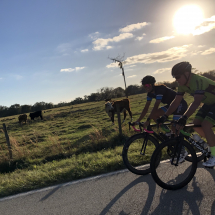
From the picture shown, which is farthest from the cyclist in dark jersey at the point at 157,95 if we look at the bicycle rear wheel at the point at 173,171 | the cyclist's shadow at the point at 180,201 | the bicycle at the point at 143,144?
the cyclist's shadow at the point at 180,201

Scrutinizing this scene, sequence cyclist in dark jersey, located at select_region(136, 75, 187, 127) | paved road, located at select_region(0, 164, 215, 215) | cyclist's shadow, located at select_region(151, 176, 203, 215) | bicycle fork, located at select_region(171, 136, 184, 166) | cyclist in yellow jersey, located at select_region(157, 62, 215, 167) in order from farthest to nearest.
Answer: cyclist in dark jersey, located at select_region(136, 75, 187, 127), bicycle fork, located at select_region(171, 136, 184, 166), cyclist in yellow jersey, located at select_region(157, 62, 215, 167), paved road, located at select_region(0, 164, 215, 215), cyclist's shadow, located at select_region(151, 176, 203, 215)

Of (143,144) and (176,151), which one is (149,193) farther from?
(143,144)

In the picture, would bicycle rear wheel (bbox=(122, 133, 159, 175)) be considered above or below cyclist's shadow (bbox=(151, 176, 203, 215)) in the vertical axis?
above

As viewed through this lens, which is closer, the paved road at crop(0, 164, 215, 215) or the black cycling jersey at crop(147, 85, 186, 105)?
the paved road at crop(0, 164, 215, 215)

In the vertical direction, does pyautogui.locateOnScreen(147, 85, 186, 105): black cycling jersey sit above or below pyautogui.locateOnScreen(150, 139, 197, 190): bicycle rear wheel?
above

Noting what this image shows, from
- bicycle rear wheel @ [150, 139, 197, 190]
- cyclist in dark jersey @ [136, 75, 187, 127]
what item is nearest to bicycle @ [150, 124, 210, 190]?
bicycle rear wheel @ [150, 139, 197, 190]

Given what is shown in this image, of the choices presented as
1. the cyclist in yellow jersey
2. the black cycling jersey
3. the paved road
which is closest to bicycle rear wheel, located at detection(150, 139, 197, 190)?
the paved road

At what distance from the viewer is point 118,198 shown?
3.09 meters

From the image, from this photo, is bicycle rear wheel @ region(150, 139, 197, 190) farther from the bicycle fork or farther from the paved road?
the paved road

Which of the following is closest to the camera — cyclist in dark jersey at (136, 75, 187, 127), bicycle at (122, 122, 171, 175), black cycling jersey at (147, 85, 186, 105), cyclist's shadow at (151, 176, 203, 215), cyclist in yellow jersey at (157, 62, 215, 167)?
cyclist's shadow at (151, 176, 203, 215)

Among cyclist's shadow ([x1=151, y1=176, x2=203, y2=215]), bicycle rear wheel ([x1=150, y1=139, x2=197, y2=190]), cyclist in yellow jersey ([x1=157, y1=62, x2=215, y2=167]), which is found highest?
cyclist in yellow jersey ([x1=157, y1=62, x2=215, y2=167])

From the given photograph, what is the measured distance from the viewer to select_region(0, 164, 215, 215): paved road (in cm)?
269

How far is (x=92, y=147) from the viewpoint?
7.59 metres

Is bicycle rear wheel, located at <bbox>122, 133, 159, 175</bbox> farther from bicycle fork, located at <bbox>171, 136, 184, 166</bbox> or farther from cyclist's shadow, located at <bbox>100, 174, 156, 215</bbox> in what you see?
bicycle fork, located at <bbox>171, 136, 184, 166</bbox>
